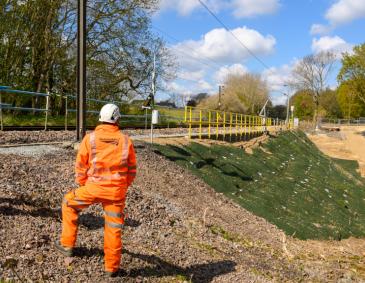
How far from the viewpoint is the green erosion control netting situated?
1154 centimetres

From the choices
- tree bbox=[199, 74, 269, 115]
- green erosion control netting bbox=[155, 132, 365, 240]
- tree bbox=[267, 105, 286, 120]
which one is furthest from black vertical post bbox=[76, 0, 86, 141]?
tree bbox=[267, 105, 286, 120]

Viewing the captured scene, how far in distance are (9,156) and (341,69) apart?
60093 mm

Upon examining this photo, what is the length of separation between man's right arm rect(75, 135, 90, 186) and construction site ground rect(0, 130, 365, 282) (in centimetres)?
108

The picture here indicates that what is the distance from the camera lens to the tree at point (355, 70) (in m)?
58.6

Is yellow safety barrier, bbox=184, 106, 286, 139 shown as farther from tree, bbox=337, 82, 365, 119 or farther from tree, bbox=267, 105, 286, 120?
tree, bbox=337, 82, 365, 119

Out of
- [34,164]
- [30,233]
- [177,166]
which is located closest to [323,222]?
[177,166]

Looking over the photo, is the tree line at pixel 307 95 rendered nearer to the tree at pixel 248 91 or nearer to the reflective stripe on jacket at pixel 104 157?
the tree at pixel 248 91

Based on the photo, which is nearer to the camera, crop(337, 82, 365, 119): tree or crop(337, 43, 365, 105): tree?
crop(337, 43, 365, 105): tree

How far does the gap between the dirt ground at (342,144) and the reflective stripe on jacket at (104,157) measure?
3266 cm

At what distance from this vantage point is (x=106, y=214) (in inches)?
200

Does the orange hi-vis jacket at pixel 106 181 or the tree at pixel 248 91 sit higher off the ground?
the tree at pixel 248 91

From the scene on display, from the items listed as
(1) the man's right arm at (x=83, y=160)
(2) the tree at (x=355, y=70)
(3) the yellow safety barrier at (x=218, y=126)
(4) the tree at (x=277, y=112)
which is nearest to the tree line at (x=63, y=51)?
(3) the yellow safety barrier at (x=218, y=126)

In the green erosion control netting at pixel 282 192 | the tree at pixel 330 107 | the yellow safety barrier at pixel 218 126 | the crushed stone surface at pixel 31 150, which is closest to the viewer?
the crushed stone surface at pixel 31 150

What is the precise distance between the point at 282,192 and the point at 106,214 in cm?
1043
